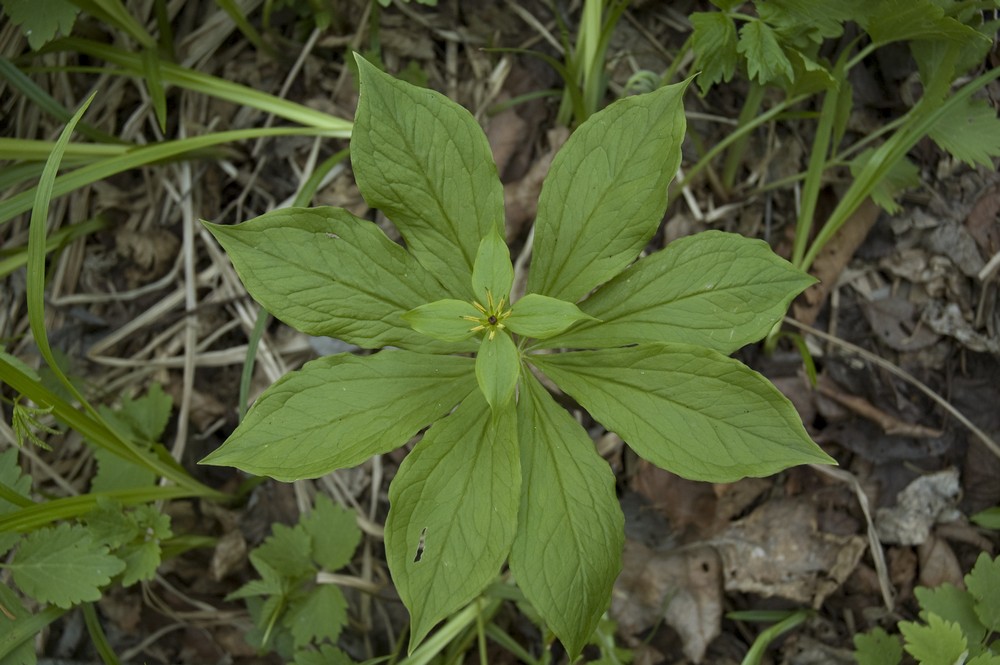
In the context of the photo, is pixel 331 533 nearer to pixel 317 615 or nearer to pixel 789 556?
pixel 317 615

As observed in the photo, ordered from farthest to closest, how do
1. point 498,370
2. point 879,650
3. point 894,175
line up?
1. point 894,175
2. point 879,650
3. point 498,370

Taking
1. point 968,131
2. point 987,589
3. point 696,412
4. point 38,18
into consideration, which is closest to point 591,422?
point 696,412

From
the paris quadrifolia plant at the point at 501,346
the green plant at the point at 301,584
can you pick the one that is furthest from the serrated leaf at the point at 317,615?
the paris quadrifolia plant at the point at 501,346

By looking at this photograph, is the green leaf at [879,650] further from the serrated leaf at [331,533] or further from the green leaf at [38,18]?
the green leaf at [38,18]

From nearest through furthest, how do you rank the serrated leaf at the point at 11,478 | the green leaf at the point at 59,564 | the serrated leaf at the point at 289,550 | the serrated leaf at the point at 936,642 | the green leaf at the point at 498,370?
the green leaf at the point at 498,370, the serrated leaf at the point at 936,642, the green leaf at the point at 59,564, the serrated leaf at the point at 11,478, the serrated leaf at the point at 289,550

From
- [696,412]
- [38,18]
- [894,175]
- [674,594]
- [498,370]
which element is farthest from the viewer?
[674,594]

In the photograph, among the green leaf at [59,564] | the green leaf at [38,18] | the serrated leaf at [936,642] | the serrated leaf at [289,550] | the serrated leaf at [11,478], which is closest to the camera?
the serrated leaf at [936,642]

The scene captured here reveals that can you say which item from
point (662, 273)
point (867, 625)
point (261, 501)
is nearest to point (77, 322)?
point (261, 501)

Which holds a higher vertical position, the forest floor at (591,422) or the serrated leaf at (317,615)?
the forest floor at (591,422)
